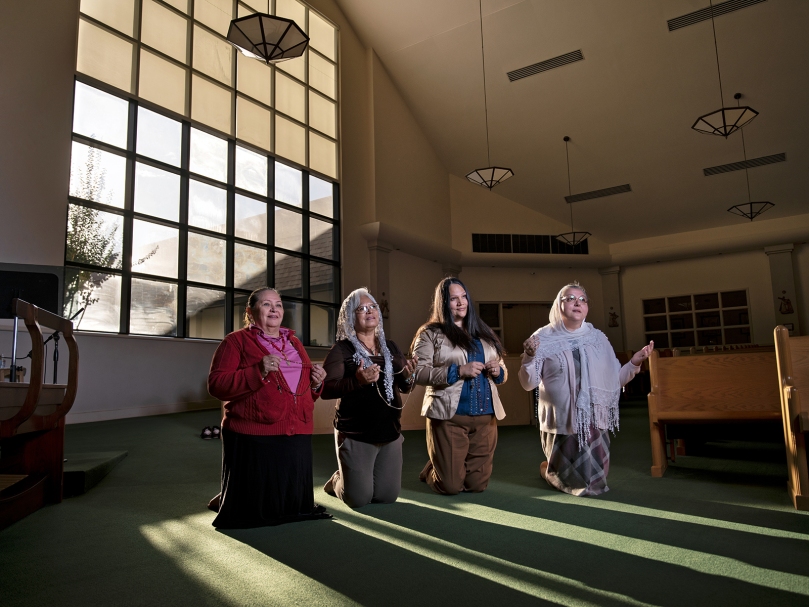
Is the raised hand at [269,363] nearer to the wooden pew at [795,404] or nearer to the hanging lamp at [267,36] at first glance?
the wooden pew at [795,404]

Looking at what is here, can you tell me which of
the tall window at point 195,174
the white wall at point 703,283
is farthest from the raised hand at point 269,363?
the white wall at point 703,283

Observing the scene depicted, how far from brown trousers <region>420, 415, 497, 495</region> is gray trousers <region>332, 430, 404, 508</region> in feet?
1.10

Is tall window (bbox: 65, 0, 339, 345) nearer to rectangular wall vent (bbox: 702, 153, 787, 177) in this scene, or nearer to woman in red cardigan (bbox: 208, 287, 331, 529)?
woman in red cardigan (bbox: 208, 287, 331, 529)

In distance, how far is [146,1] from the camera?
28.4 feet

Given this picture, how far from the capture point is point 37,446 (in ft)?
10.9

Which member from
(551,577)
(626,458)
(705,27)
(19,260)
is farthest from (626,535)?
(705,27)

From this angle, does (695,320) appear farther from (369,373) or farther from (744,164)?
(369,373)

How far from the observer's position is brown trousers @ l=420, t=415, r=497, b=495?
3.57m

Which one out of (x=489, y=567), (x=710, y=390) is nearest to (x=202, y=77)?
(x=710, y=390)

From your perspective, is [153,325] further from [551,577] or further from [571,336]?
[551,577]

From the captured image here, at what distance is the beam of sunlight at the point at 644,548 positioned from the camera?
6.55 feet

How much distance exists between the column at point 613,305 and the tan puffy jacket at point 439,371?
12.0m

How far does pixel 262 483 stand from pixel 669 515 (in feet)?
6.39

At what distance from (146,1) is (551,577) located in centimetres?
939
